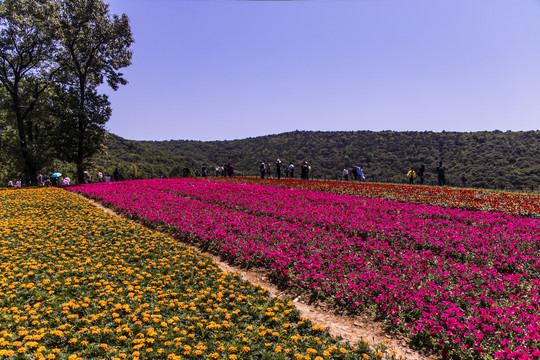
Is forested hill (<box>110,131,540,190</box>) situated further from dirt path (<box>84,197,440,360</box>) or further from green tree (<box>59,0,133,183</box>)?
green tree (<box>59,0,133,183</box>)

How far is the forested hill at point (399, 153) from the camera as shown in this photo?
43263 millimetres

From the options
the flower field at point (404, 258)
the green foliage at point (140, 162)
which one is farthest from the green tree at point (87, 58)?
the green foliage at point (140, 162)

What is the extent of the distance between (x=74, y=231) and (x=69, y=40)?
22231mm

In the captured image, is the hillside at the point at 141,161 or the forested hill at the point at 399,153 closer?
the forested hill at the point at 399,153

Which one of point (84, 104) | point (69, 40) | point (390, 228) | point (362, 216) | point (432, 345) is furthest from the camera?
point (84, 104)

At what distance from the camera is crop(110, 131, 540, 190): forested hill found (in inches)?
1703

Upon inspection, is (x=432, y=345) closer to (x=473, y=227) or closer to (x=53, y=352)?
(x=53, y=352)

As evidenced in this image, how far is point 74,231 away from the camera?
33.2ft

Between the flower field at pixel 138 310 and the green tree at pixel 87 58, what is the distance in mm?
19731

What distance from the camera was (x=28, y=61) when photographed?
24047mm

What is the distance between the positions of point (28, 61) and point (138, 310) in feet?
94.8

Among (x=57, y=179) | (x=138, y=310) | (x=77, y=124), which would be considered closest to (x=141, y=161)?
(x=57, y=179)

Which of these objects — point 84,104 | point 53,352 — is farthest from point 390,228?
point 84,104

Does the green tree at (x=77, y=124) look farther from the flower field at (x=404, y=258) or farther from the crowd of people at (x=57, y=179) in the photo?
the flower field at (x=404, y=258)
